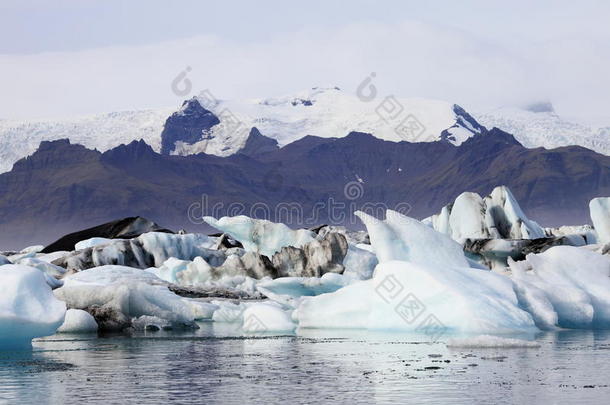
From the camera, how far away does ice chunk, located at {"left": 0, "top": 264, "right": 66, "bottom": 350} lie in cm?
2170

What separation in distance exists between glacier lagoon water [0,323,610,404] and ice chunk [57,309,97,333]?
107 inches

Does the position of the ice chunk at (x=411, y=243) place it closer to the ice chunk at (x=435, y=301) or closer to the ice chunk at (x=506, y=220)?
the ice chunk at (x=435, y=301)

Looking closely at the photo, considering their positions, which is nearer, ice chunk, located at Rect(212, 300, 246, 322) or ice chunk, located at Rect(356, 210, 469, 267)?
ice chunk, located at Rect(356, 210, 469, 267)

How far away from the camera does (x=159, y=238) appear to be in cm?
5856

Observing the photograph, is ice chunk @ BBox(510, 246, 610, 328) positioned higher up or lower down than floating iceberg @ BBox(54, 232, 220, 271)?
lower down

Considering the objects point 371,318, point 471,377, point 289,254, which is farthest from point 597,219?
point 471,377

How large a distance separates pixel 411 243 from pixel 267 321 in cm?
585

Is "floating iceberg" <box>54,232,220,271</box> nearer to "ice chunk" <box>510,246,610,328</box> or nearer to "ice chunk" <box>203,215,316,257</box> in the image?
"ice chunk" <box>203,215,316,257</box>

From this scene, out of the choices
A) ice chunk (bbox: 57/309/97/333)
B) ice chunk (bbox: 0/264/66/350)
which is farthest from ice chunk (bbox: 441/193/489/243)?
ice chunk (bbox: 0/264/66/350)

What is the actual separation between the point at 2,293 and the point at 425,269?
10926mm

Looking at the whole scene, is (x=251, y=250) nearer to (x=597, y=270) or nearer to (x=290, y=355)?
(x=597, y=270)

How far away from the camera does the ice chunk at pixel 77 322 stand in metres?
29.5

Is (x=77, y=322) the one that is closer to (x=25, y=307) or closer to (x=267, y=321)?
(x=267, y=321)

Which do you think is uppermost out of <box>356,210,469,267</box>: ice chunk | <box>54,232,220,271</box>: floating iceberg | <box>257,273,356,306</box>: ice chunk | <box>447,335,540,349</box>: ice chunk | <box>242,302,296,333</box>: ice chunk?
<box>54,232,220,271</box>: floating iceberg
